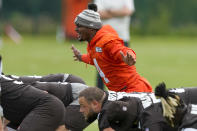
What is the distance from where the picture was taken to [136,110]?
518cm

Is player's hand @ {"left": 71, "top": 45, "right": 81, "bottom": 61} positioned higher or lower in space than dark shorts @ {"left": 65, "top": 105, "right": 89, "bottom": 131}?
higher

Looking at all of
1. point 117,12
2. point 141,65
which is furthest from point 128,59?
point 141,65

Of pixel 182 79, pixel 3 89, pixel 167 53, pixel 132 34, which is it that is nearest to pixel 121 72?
pixel 3 89

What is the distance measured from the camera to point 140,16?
115 ft

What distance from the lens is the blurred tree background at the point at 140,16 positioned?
35375 mm

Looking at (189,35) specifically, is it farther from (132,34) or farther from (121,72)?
(121,72)

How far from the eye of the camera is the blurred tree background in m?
35.4

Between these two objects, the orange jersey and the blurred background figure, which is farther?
the blurred background figure

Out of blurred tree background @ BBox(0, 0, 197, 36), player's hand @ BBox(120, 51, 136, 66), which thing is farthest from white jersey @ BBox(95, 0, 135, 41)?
blurred tree background @ BBox(0, 0, 197, 36)

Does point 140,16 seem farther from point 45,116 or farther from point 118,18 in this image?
point 45,116

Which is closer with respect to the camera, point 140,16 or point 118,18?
point 118,18

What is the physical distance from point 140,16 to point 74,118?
2943 centimetres

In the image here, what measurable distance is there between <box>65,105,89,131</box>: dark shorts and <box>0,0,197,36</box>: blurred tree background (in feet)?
93.3

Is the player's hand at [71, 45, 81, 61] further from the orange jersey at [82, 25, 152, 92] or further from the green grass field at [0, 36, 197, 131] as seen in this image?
the green grass field at [0, 36, 197, 131]
